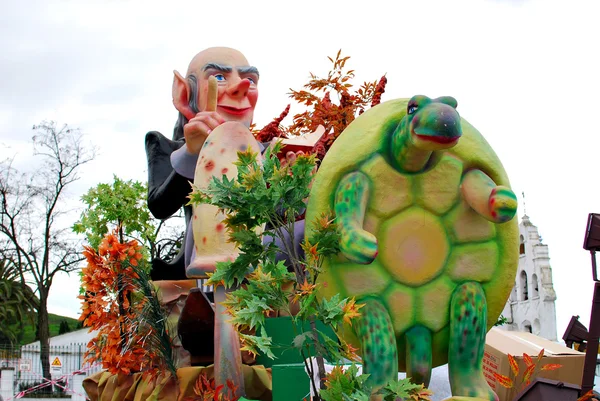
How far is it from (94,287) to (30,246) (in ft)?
40.8

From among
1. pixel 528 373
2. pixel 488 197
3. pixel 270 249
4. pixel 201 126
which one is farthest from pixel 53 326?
pixel 488 197

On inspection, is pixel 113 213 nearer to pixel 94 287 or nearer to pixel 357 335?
pixel 94 287

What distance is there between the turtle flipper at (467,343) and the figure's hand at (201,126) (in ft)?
6.25

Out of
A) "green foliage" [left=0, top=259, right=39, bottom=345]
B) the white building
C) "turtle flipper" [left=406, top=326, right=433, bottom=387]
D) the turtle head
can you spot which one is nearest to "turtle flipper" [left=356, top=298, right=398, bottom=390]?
"turtle flipper" [left=406, top=326, right=433, bottom=387]

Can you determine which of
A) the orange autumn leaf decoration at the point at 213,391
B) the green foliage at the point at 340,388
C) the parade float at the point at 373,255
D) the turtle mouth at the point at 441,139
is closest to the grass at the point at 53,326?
the orange autumn leaf decoration at the point at 213,391

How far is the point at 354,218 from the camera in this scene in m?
3.14

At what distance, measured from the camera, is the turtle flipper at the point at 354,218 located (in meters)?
2.99

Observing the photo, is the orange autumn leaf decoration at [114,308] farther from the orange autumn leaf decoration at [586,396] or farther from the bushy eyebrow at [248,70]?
the orange autumn leaf decoration at [586,396]

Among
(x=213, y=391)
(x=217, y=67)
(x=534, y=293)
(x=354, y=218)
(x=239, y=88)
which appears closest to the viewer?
(x=354, y=218)

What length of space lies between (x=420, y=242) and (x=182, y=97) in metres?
2.36

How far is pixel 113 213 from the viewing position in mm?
7855

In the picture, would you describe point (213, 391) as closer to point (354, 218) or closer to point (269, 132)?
point (354, 218)

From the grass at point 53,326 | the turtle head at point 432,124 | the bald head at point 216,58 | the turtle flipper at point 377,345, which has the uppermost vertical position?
the bald head at point 216,58

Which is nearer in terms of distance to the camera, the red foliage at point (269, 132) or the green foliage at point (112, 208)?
the red foliage at point (269, 132)
